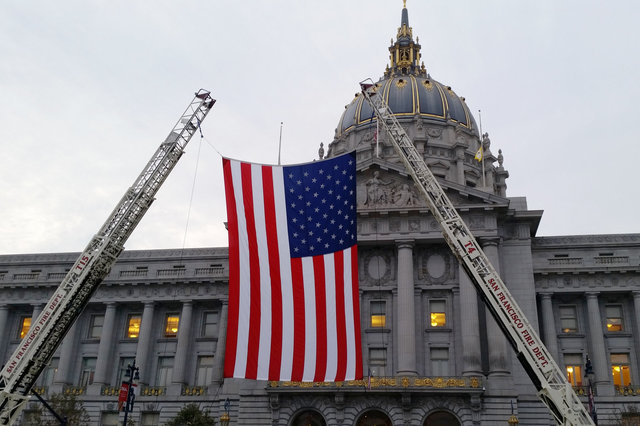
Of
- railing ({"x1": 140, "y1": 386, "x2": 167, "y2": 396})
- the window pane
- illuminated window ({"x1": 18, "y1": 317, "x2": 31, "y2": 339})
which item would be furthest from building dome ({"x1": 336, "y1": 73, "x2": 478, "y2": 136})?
illuminated window ({"x1": 18, "y1": 317, "x2": 31, "y2": 339})

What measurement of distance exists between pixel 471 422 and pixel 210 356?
23055mm

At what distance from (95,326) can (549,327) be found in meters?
39.8

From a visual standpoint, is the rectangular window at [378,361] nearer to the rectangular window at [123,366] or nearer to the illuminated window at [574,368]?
the illuminated window at [574,368]

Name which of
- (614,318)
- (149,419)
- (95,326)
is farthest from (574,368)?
(95,326)

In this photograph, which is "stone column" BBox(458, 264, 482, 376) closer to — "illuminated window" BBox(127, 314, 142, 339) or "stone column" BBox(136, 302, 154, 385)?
"stone column" BBox(136, 302, 154, 385)

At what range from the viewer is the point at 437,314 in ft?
155

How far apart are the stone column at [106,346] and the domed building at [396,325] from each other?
0.10m

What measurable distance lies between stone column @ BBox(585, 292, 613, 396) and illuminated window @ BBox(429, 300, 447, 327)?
36.8ft

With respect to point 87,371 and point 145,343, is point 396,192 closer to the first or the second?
point 145,343

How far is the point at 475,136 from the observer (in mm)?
86938

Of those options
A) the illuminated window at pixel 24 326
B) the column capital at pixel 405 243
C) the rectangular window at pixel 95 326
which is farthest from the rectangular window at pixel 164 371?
the column capital at pixel 405 243

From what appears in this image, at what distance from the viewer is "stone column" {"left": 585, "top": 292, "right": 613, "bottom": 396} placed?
4444 cm

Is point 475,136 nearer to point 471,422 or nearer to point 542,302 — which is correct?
point 542,302

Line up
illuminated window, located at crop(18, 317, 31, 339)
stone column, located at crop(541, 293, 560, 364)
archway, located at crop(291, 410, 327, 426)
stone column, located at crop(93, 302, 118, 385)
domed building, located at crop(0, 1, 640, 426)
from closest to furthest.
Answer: domed building, located at crop(0, 1, 640, 426) < archway, located at crop(291, 410, 327, 426) < stone column, located at crop(541, 293, 560, 364) < stone column, located at crop(93, 302, 118, 385) < illuminated window, located at crop(18, 317, 31, 339)
